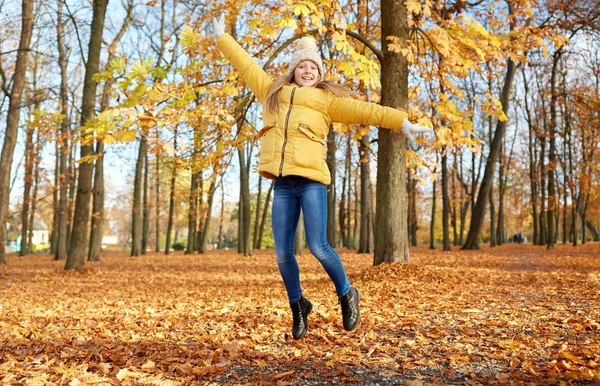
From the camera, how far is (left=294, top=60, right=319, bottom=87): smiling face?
12.8ft

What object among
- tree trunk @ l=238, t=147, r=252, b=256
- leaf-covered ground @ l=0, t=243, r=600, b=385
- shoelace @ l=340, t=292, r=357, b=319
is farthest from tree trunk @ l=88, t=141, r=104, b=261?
shoelace @ l=340, t=292, r=357, b=319

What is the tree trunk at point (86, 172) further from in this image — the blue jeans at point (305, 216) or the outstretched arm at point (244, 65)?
the blue jeans at point (305, 216)

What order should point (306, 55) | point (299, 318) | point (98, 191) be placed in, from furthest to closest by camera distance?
point (98, 191)
point (299, 318)
point (306, 55)

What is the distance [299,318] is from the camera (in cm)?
407

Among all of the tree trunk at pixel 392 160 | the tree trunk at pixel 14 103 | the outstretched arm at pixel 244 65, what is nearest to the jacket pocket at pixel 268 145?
the outstretched arm at pixel 244 65

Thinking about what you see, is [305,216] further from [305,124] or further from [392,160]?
[392,160]

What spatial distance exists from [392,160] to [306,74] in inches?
194

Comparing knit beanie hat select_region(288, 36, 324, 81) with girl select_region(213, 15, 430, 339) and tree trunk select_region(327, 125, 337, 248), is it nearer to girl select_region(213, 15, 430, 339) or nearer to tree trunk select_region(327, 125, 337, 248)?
girl select_region(213, 15, 430, 339)

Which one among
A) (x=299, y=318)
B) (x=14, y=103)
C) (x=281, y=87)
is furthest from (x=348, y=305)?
(x=14, y=103)

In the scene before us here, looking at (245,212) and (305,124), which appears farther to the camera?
(245,212)

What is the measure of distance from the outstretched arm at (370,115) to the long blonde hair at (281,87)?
76mm

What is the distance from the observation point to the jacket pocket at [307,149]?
363 centimetres

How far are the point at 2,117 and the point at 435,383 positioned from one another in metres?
20.0

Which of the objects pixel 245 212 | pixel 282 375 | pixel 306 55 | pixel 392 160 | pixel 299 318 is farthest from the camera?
pixel 245 212
